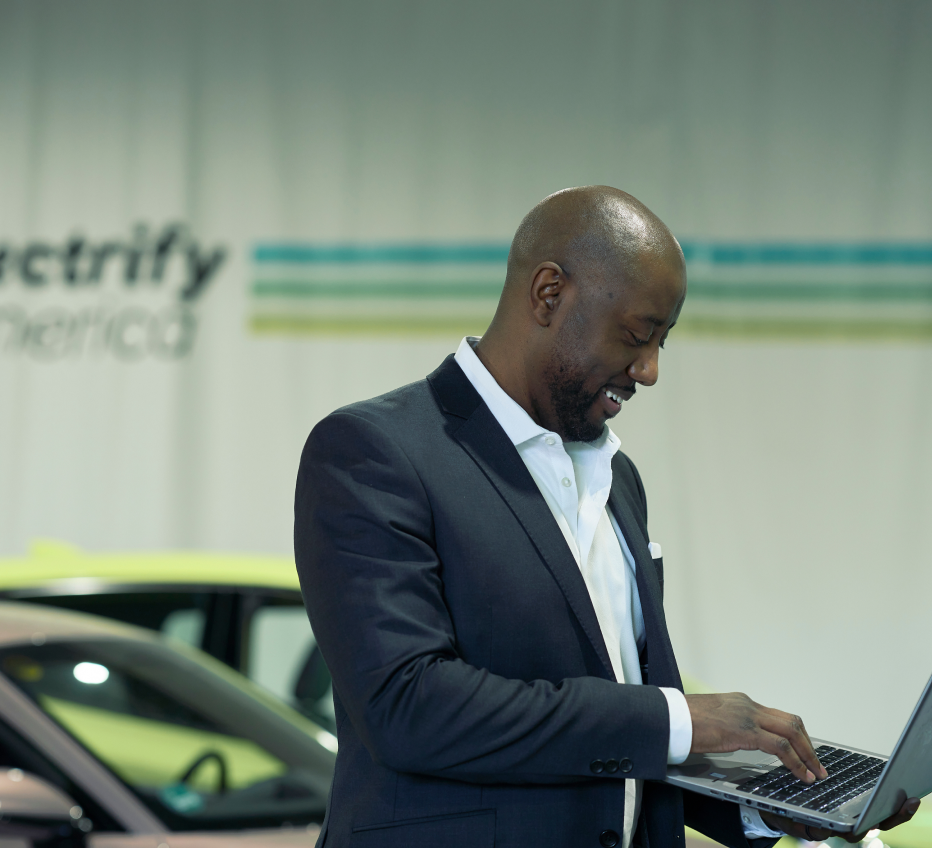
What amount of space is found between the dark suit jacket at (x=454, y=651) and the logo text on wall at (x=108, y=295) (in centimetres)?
490

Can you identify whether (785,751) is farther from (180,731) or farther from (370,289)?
(370,289)

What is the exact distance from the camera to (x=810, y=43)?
5.88 meters

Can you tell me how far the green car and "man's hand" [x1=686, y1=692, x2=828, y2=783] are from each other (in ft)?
9.04

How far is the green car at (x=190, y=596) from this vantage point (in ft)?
13.8

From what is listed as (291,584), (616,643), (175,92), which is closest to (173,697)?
(291,584)

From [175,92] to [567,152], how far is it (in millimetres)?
2190

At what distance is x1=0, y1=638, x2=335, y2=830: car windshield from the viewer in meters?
2.91

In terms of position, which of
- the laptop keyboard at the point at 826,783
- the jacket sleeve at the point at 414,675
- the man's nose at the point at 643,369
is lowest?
the laptop keyboard at the point at 826,783

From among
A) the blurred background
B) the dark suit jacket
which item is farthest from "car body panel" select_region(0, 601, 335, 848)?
the blurred background

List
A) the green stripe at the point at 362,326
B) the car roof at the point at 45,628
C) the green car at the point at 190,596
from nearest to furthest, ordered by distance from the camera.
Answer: the car roof at the point at 45,628, the green car at the point at 190,596, the green stripe at the point at 362,326

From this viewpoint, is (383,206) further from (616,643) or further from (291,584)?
(616,643)

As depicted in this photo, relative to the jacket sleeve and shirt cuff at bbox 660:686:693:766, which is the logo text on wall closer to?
the jacket sleeve

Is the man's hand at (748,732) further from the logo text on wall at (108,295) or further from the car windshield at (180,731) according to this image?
the logo text on wall at (108,295)

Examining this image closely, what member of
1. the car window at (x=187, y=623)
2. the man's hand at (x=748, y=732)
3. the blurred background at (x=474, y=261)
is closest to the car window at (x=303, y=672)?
the car window at (x=187, y=623)
